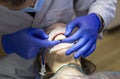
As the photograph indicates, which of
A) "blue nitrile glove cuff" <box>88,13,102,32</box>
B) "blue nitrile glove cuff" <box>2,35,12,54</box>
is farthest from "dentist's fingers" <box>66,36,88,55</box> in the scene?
"blue nitrile glove cuff" <box>2,35,12,54</box>

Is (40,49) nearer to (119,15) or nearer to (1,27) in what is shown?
(1,27)

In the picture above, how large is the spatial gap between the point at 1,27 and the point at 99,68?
144 centimetres

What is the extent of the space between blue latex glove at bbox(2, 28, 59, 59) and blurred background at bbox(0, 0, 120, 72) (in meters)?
1.40

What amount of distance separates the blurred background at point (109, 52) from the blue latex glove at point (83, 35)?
1.23 metres

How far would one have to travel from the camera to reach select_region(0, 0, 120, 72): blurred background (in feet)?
7.95

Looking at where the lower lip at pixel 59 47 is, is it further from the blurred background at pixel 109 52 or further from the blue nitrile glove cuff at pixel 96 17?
the blurred background at pixel 109 52

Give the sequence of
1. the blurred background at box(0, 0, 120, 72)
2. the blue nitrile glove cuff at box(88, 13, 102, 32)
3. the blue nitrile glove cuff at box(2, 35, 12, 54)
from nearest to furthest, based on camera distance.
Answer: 1. the blue nitrile glove cuff at box(2, 35, 12, 54)
2. the blue nitrile glove cuff at box(88, 13, 102, 32)
3. the blurred background at box(0, 0, 120, 72)

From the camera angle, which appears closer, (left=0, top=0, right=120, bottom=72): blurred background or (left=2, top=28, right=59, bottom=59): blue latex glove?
(left=2, top=28, right=59, bottom=59): blue latex glove

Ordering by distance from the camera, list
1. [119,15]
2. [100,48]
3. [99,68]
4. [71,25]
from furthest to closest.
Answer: [119,15], [100,48], [99,68], [71,25]

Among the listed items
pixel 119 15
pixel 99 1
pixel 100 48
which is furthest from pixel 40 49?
pixel 119 15

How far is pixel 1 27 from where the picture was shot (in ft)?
3.75

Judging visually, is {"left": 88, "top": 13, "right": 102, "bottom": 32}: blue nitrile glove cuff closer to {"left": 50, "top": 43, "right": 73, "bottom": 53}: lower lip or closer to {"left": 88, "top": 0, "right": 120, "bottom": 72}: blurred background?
{"left": 50, "top": 43, "right": 73, "bottom": 53}: lower lip

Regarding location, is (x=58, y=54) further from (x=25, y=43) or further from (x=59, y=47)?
(x=25, y=43)

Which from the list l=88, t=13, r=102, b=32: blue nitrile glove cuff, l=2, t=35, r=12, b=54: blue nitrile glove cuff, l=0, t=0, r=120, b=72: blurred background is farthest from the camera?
l=0, t=0, r=120, b=72: blurred background
